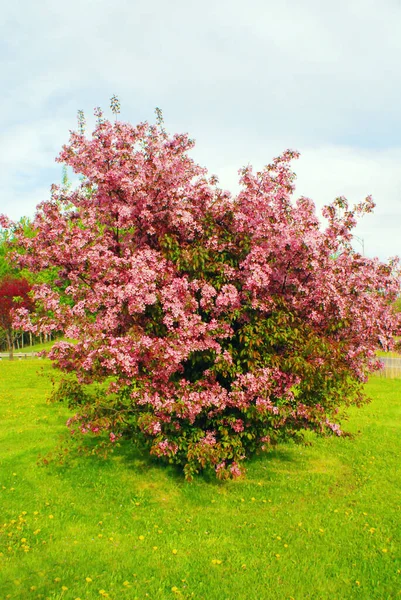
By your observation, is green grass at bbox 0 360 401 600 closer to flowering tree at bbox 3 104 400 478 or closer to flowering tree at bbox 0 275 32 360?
flowering tree at bbox 3 104 400 478

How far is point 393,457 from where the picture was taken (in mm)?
15430

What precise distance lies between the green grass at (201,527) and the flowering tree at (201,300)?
1285 mm

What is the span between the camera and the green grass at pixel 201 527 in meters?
8.33

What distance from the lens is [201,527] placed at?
34.3ft

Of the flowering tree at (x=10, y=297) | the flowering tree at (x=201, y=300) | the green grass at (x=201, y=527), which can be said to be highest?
the flowering tree at (x=10, y=297)

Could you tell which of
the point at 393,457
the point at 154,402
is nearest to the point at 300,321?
the point at 154,402

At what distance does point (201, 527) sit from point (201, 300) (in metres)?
4.78

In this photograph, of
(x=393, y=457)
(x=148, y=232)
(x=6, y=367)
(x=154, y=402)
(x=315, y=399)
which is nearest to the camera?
(x=154, y=402)

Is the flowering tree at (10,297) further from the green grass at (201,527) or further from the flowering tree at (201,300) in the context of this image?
the flowering tree at (201,300)

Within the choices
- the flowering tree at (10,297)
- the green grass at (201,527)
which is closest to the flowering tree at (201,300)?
the green grass at (201,527)

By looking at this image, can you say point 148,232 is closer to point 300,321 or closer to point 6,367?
point 300,321

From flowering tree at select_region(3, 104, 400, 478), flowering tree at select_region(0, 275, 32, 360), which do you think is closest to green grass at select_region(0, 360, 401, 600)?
flowering tree at select_region(3, 104, 400, 478)

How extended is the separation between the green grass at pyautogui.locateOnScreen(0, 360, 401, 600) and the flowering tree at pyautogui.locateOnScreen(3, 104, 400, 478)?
4.22ft

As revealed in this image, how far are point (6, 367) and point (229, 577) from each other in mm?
33425
